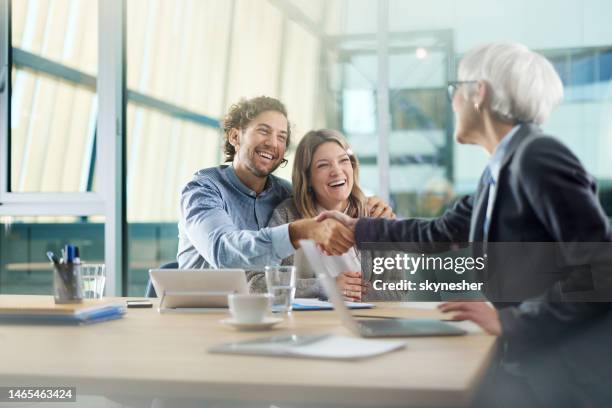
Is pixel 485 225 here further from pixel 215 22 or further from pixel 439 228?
pixel 215 22

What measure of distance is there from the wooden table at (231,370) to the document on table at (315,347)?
0.6 inches

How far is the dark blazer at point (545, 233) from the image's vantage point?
1272 millimetres

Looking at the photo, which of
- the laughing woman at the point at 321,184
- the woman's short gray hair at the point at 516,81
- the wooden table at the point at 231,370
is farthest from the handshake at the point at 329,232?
the wooden table at the point at 231,370

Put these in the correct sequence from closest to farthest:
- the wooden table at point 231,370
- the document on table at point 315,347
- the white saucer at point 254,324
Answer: the wooden table at point 231,370 → the document on table at point 315,347 → the white saucer at point 254,324

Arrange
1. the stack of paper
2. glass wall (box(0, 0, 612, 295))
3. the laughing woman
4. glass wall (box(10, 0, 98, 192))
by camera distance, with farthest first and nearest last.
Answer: glass wall (box(10, 0, 98, 192)) → glass wall (box(0, 0, 612, 295)) → the laughing woman → the stack of paper

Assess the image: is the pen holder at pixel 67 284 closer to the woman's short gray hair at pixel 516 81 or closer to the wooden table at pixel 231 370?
the wooden table at pixel 231 370

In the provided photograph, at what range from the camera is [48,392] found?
1030 millimetres

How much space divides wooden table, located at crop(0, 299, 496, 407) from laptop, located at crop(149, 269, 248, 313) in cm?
34

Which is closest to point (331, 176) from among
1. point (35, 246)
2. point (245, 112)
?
point (245, 112)

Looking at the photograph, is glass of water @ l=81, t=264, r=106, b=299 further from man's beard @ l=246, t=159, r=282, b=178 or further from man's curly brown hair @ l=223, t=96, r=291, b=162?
man's curly brown hair @ l=223, t=96, r=291, b=162

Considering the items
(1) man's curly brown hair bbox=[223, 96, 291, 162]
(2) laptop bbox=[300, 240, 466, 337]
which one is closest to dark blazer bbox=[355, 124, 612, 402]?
(2) laptop bbox=[300, 240, 466, 337]

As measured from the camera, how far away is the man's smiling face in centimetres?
262

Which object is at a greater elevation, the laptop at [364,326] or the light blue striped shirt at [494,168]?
the light blue striped shirt at [494,168]

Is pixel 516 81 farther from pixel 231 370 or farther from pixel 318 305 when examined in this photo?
pixel 231 370
